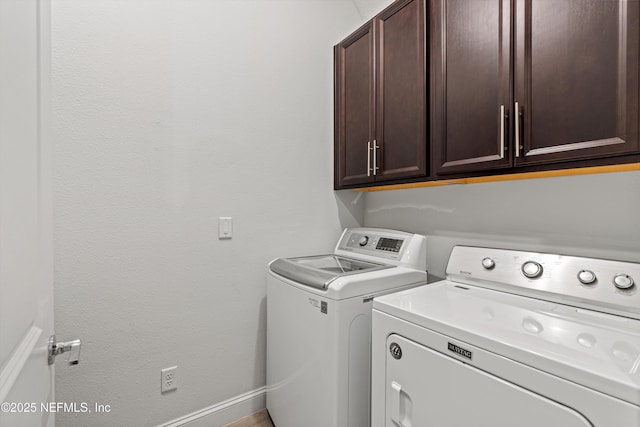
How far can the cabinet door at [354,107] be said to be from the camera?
1.74 m

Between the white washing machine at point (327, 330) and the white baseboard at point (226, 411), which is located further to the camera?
the white baseboard at point (226, 411)

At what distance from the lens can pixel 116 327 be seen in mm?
1397

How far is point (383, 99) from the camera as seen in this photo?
65.0 inches

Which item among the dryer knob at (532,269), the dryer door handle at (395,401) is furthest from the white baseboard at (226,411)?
the dryer knob at (532,269)

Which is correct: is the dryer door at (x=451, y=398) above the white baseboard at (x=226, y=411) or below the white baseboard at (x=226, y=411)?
above

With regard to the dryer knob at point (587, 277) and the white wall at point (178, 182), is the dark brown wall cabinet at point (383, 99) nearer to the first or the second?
the white wall at point (178, 182)

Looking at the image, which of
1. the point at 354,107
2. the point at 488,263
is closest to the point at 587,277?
the point at 488,263

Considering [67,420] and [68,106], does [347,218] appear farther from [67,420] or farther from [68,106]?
[67,420]

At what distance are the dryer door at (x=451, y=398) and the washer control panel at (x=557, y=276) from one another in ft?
1.79

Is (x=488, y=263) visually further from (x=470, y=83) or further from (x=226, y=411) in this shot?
(x=226, y=411)

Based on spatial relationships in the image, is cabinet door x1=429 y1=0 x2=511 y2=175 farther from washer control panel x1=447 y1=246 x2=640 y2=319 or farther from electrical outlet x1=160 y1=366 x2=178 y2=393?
electrical outlet x1=160 y1=366 x2=178 y2=393

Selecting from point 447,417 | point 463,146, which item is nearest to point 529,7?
point 463,146

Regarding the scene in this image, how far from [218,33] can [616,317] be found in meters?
2.14

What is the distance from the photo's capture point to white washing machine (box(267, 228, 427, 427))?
4.01 feet
